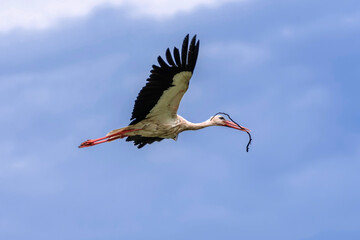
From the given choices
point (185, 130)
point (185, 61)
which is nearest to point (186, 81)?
point (185, 61)

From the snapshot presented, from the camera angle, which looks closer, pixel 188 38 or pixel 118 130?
pixel 188 38

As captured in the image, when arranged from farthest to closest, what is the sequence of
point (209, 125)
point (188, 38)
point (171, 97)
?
point (209, 125) < point (171, 97) < point (188, 38)

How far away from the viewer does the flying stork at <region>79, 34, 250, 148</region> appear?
19.8 metres

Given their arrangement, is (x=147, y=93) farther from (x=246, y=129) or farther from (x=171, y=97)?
(x=246, y=129)

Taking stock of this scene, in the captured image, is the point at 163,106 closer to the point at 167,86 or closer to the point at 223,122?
the point at 167,86

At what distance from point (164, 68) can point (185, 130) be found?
106 inches

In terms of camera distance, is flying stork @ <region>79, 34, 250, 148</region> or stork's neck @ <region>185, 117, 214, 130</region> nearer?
flying stork @ <region>79, 34, 250, 148</region>

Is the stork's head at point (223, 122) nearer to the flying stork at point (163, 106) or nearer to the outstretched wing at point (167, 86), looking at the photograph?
the flying stork at point (163, 106)

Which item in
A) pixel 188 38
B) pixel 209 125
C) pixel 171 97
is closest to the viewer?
pixel 188 38

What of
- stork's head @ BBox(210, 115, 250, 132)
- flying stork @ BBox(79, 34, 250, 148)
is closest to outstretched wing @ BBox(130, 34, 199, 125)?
flying stork @ BBox(79, 34, 250, 148)

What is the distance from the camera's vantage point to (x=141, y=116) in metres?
21.3

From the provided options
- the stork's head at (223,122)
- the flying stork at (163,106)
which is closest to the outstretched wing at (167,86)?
the flying stork at (163,106)

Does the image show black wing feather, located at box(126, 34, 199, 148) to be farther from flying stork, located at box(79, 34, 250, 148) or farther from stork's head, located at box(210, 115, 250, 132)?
stork's head, located at box(210, 115, 250, 132)

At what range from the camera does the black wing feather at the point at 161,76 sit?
→ 1970 centimetres
